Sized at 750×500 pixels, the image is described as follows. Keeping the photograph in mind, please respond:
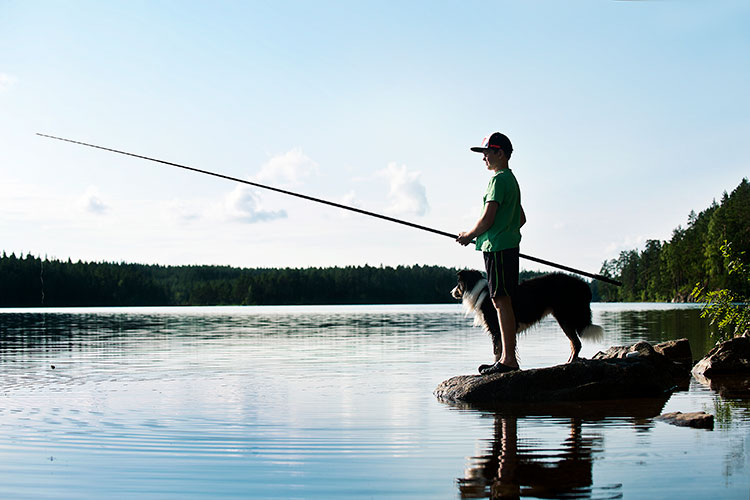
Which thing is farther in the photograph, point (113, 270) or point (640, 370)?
point (113, 270)

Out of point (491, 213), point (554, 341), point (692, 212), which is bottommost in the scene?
point (554, 341)

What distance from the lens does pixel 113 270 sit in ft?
408

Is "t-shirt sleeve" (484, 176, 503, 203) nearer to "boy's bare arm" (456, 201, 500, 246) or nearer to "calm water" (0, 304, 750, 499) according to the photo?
"boy's bare arm" (456, 201, 500, 246)

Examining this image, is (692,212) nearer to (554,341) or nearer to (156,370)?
(554,341)

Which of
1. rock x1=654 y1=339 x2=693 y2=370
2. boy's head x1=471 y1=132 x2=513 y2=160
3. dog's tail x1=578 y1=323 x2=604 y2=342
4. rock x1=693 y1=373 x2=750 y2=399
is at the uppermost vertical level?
boy's head x1=471 y1=132 x2=513 y2=160

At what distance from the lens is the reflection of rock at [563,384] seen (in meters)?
8.91

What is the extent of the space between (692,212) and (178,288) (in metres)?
94.0

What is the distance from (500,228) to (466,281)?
2755 millimetres

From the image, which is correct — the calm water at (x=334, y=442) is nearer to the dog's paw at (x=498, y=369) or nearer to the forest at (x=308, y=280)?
the dog's paw at (x=498, y=369)

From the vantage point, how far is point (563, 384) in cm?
903

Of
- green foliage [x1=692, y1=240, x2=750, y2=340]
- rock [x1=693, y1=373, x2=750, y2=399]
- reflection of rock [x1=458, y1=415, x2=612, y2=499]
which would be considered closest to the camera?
reflection of rock [x1=458, y1=415, x2=612, y2=499]

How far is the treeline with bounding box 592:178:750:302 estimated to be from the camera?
84.7 metres

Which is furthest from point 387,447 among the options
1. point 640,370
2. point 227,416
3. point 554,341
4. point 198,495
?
point 554,341


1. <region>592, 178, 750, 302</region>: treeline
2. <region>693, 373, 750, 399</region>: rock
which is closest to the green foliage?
<region>693, 373, 750, 399</region>: rock
